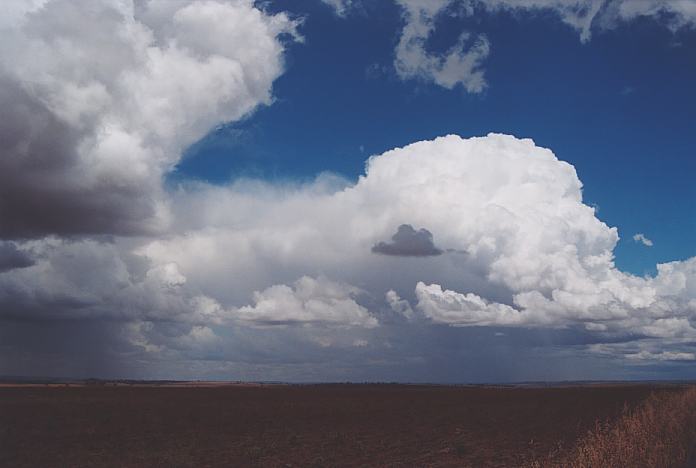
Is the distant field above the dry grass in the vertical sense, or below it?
below

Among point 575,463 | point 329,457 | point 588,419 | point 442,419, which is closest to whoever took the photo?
point 575,463

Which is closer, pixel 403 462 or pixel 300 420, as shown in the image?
pixel 403 462

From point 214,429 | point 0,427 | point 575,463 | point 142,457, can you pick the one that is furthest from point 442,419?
point 575,463

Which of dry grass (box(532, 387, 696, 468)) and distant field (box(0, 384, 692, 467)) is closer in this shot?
dry grass (box(532, 387, 696, 468))

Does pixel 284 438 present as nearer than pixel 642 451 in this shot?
No

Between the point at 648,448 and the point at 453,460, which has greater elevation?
the point at 648,448

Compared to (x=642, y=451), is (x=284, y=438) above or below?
below

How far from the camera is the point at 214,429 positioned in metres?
47.6

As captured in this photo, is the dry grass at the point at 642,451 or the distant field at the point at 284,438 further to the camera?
the distant field at the point at 284,438

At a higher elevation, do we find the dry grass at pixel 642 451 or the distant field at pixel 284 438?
the dry grass at pixel 642 451

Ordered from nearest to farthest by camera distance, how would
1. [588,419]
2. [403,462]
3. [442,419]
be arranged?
[403,462] → [588,419] → [442,419]

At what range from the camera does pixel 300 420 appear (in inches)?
2216

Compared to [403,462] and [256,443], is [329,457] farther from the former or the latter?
[256,443]

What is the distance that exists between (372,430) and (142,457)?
776 inches
